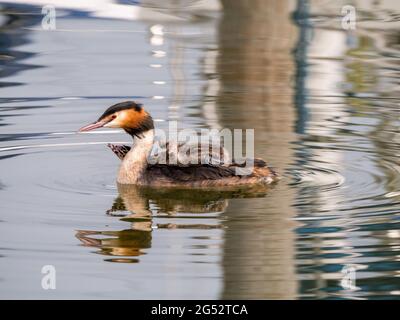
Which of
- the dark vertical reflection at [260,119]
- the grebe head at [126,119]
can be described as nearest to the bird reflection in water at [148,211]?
the dark vertical reflection at [260,119]

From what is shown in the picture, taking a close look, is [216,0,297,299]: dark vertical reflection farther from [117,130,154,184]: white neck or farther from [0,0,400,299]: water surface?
[117,130,154,184]: white neck

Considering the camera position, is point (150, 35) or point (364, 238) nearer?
point (364, 238)

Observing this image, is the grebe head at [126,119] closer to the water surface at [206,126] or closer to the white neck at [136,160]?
the white neck at [136,160]

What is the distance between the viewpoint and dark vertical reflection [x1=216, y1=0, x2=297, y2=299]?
8750mm

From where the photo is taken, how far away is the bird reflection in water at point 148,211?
31.0 ft

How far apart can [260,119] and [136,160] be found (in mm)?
2219

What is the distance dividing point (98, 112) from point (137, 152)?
2.20 meters

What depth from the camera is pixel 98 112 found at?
13.5 m

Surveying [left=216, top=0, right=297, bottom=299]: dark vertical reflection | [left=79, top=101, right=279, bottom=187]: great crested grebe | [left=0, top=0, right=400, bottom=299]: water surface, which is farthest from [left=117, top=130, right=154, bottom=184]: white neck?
[left=216, top=0, right=297, bottom=299]: dark vertical reflection

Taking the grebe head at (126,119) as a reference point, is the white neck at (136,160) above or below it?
below

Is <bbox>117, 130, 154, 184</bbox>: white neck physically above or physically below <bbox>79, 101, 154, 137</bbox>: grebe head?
below

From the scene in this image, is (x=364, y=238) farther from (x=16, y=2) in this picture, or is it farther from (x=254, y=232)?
(x=16, y=2)
